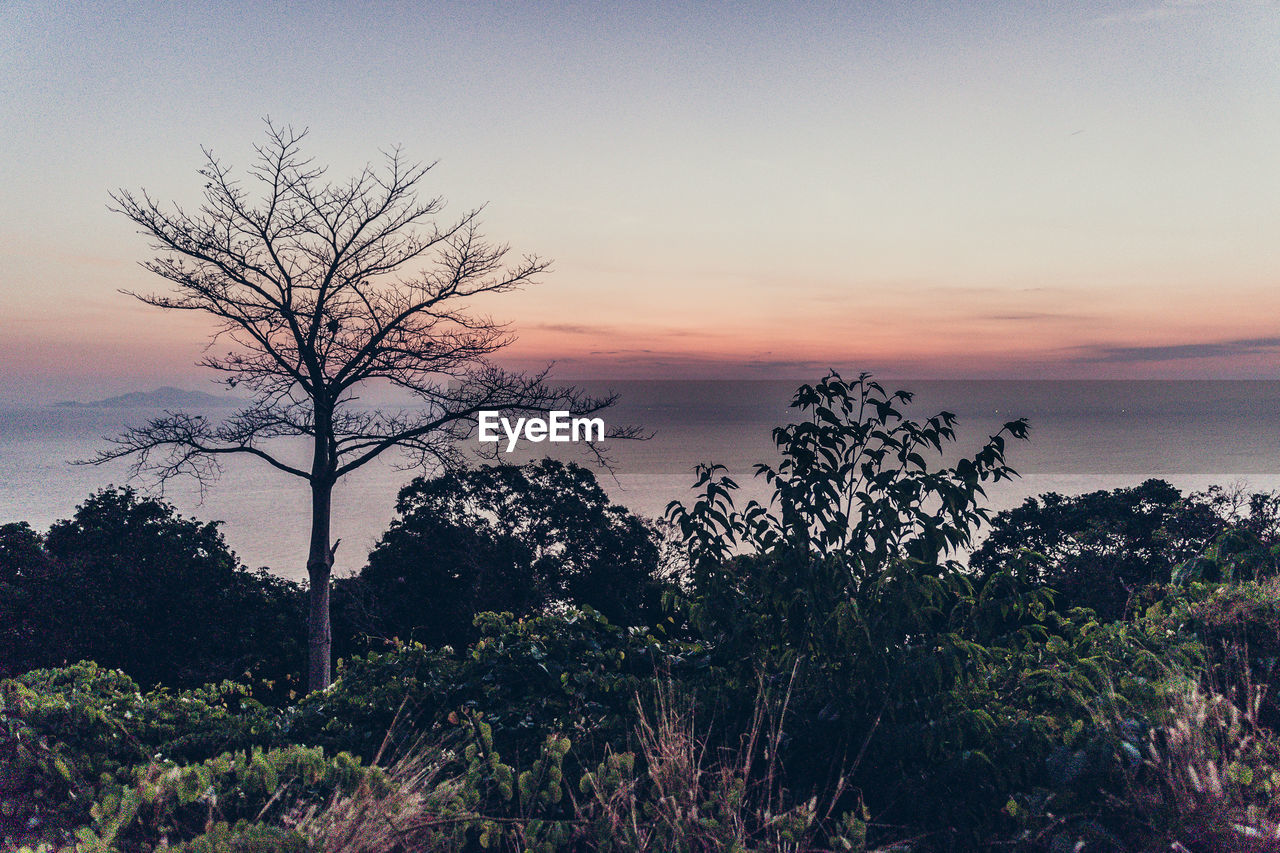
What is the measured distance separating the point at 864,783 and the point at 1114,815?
102 cm

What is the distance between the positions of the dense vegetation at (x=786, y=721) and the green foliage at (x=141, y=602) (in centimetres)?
1056

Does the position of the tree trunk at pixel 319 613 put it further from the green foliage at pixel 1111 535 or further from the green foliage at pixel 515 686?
the green foliage at pixel 1111 535

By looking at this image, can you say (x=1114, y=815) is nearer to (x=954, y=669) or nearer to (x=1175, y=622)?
(x=954, y=669)

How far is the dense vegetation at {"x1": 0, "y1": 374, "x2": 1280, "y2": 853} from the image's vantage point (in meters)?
2.81

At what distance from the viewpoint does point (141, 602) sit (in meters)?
15.6

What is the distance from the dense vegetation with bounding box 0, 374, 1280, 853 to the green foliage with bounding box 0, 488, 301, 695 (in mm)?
10562

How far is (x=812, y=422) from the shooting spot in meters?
4.16

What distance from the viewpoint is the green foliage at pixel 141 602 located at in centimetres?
1471

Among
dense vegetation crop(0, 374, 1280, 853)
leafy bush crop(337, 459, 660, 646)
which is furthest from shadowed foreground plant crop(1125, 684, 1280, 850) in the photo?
leafy bush crop(337, 459, 660, 646)

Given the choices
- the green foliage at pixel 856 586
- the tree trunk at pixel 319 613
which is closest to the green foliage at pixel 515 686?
the green foliage at pixel 856 586

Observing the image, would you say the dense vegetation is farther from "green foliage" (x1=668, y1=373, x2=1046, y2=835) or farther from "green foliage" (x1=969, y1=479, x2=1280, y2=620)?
"green foliage" (x1=969, y1=479, x2=1280, y2=620)

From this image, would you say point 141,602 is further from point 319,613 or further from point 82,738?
point 82,738

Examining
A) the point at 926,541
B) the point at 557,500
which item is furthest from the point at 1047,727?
the point at 557,500

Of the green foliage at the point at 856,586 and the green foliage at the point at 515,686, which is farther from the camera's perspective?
the green foliage at the point at 515,686
